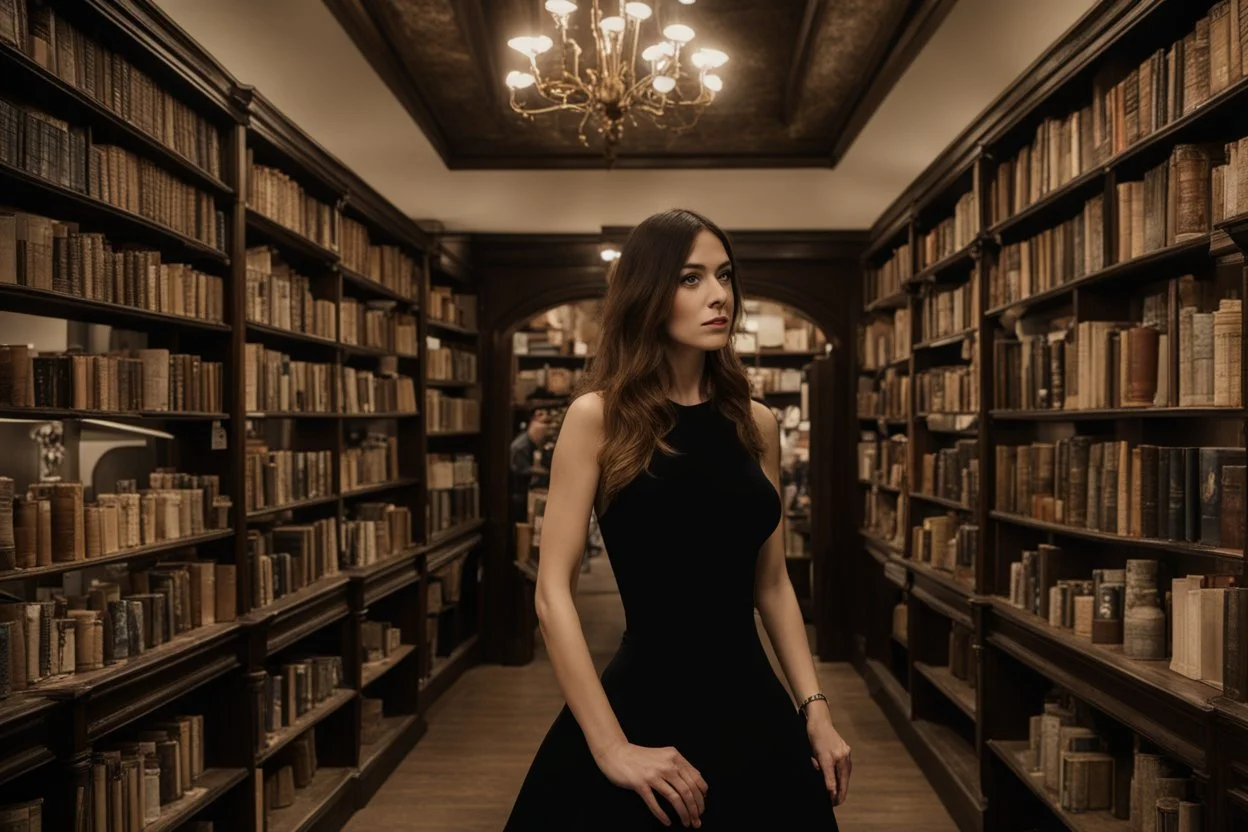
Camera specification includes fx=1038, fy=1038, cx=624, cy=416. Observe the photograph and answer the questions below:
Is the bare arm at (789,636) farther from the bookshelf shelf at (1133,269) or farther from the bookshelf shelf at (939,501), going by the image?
the bookshelf shelf at (939,501)

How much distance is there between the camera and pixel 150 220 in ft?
9.93

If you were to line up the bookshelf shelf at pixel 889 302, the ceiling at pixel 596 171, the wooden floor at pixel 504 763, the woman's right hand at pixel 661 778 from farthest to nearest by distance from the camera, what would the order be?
the bookshelf shelf at pixel 889 302 < the wooden floor at pixel 504 763 < the ceiling at pixel 596 171 < the woman's right hand at pixel 661 778

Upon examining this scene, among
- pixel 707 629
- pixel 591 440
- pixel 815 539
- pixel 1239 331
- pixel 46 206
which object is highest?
pixel 46 206

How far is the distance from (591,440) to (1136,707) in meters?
2.13

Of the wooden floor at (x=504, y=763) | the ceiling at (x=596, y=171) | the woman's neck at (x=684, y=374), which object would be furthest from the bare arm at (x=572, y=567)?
the wooden floor at (x=504, y=763)

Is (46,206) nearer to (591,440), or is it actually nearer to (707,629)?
(591,440)

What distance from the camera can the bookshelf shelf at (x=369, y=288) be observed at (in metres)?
5.09

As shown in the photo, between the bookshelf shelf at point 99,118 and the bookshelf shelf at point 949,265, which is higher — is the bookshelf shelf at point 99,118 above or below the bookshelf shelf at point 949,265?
above

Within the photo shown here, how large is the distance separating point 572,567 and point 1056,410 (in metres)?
2.73

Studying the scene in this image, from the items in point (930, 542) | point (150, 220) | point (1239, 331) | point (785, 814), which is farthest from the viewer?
point (930, 542)

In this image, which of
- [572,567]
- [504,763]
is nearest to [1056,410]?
[572,567]

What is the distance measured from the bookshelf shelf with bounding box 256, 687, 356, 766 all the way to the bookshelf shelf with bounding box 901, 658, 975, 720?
2.77 metres

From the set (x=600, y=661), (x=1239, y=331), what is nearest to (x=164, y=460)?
(x=600, y=661)

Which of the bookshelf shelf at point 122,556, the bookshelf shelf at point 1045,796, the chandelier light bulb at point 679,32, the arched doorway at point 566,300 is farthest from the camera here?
the arched doorway at point 566,300
